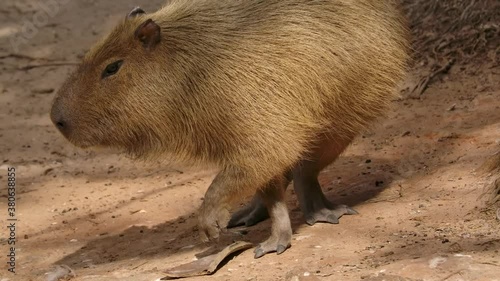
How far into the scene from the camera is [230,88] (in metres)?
4.61

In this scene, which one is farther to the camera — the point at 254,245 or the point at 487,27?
the point at 487,27

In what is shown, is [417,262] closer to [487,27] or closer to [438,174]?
[438,174]

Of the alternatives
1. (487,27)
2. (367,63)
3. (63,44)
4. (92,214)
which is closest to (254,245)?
(367,63)

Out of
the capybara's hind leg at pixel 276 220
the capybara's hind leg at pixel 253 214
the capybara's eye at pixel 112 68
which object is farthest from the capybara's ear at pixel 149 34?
the capybara's hind leg at pixel 253 214

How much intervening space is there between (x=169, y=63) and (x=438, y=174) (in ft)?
5.91

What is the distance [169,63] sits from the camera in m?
4.71

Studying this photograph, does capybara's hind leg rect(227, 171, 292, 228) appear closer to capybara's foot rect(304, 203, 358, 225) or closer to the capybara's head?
capybara's foot rect(304, 203, 358, 225)

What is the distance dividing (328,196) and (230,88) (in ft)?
4.45

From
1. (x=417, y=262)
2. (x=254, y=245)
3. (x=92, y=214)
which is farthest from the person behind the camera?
(x=92, y=214)

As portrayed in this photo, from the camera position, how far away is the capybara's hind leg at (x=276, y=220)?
469 cm

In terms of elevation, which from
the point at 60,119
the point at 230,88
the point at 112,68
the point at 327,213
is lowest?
the point at 327,213

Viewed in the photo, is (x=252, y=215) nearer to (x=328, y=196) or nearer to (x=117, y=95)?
(x=328, y=196)

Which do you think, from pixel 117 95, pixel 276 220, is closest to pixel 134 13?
pixel 117 95

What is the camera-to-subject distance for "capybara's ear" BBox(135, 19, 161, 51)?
4660 millimetres
